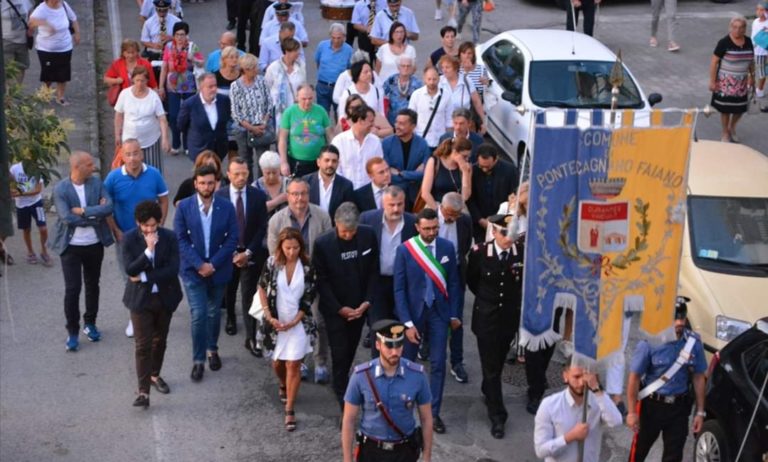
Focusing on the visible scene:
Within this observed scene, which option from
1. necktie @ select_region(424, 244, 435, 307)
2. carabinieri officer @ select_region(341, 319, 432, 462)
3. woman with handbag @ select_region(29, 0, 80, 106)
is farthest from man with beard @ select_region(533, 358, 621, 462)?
woman with handbag @ select_region(29, 0, 80, 106)

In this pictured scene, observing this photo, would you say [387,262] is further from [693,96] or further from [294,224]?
[693,96]

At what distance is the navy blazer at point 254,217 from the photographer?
11.4 metres

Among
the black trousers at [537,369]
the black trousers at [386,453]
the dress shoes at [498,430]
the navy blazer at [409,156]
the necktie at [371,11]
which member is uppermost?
the necktie at [371,11]

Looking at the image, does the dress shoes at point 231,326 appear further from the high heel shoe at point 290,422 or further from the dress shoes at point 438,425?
the dress shoes at point 438,425

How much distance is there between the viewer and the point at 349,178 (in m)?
12.6

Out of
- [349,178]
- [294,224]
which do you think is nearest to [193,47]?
[349,178]

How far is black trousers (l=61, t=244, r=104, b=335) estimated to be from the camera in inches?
446

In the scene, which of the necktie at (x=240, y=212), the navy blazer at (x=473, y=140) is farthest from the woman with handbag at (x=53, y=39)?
the necktie at (x=240, y=212)

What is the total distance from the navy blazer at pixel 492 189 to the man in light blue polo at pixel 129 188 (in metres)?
2.84

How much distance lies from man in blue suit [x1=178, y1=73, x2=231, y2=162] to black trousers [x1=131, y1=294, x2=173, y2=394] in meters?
3.91

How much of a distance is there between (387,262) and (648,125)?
312 cm

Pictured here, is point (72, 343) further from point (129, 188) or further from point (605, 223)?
point (605, 223)

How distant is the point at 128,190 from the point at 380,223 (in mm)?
2367

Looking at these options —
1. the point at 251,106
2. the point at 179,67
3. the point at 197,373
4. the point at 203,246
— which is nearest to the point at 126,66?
the point at 179,67
